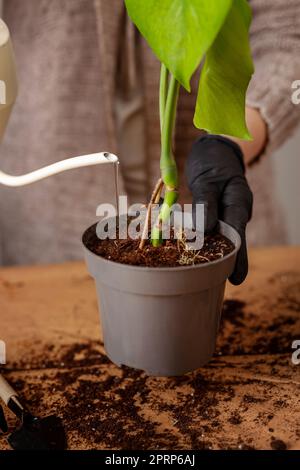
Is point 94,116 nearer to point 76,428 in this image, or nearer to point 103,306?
point 103,306

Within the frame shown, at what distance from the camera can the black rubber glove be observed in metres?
0.65

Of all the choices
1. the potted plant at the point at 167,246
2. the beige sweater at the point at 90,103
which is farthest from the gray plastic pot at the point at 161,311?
the beige sweater at the point at 90,103

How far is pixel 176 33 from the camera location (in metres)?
0.44

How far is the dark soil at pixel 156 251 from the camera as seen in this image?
0.57m

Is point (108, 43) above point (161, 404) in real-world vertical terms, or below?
above

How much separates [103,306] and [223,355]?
19 centimetres

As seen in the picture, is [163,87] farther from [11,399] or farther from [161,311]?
[11,399]

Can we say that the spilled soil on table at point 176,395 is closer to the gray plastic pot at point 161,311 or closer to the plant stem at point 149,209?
the gray plastic pot at point 161,311

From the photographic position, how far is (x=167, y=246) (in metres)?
0.61

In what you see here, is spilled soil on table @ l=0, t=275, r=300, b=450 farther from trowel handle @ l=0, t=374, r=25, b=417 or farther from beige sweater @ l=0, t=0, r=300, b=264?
beige sweater @ l=0, t=0, r=300, b=264

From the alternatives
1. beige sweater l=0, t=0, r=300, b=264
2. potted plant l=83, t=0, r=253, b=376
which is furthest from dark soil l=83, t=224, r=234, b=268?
beige sweater l=0, t=0, r=300, b=264

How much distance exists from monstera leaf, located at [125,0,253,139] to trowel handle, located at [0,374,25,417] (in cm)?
35

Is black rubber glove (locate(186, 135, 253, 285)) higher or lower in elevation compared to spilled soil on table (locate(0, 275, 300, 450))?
higher
